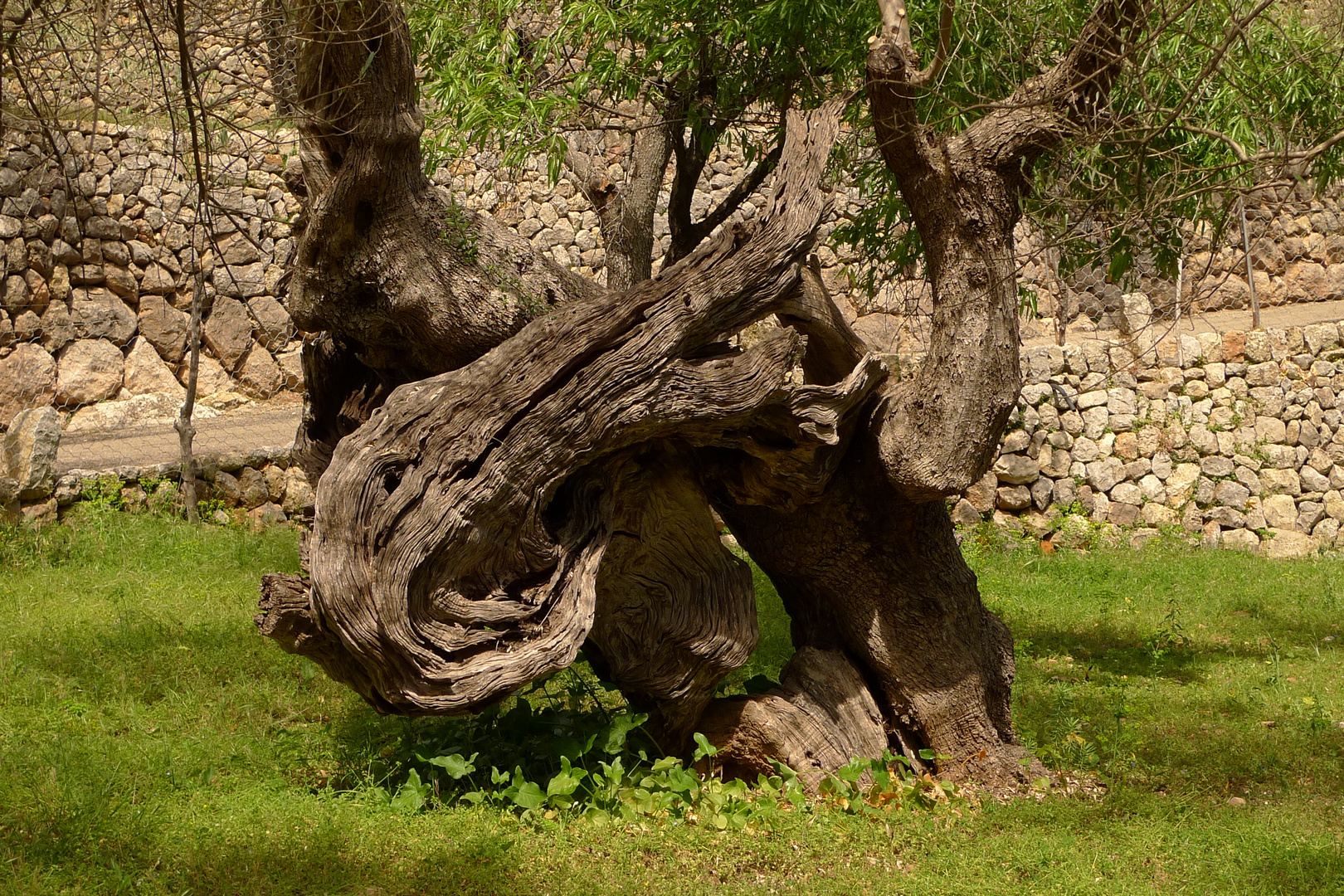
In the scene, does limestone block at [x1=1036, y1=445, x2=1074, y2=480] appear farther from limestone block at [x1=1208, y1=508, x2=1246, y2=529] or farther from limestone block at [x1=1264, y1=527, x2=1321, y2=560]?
limestone block at [x1=1264, y1=527, x2=1321, y2=560]

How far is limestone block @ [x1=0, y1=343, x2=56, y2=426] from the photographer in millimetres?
12516

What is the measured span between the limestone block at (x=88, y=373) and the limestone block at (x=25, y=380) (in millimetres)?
129

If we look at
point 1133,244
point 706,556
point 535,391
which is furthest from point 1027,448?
point 535,391

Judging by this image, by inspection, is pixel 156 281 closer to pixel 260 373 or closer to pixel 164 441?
pixel 260 373

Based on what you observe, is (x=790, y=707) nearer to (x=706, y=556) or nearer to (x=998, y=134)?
(x=706, y=556)

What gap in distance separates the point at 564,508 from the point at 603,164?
15.8 ft

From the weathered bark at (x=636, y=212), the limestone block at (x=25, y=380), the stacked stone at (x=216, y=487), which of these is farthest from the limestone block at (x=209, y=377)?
the weathered bark at (x=636, y=212)

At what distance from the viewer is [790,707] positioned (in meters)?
4.79

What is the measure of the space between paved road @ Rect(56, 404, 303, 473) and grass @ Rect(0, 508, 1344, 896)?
9.02 ft

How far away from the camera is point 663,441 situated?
4.60 metres

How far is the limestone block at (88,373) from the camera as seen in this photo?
1298 centimetres

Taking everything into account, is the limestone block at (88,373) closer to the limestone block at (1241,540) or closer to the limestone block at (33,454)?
the limestone block at (33,454)

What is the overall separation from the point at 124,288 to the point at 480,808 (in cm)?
1185

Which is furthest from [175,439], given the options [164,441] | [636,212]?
[636,212]
